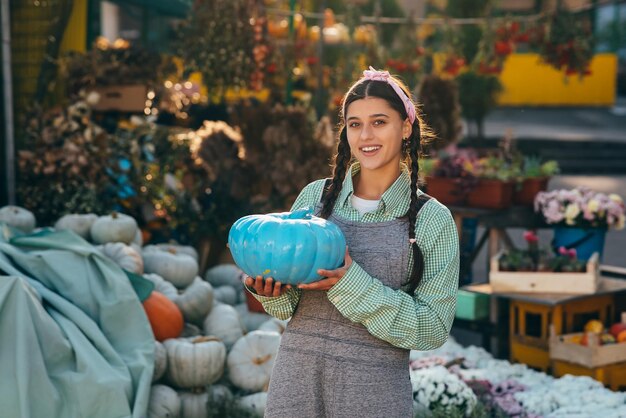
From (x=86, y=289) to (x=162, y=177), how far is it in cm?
278

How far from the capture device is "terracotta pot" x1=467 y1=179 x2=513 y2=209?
715 cm

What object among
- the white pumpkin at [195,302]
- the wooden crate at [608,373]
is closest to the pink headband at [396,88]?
the wooden crate at [608,373]

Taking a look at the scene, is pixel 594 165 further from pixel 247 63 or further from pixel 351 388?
pixel 351 388

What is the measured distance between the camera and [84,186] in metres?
6.83

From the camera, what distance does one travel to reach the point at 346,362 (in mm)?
2689

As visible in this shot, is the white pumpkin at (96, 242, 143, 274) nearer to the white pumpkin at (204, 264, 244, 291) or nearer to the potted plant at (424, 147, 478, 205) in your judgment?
the white pumpkin at (204, 264, 244, 291)

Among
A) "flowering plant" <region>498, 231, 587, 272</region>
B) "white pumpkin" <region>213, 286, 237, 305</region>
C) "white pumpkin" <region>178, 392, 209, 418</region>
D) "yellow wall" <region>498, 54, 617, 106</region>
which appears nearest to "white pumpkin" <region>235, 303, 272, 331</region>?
"white pumpkin" <region>213, 286, 237, 305</region>

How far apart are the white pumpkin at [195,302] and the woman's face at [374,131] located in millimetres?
3165

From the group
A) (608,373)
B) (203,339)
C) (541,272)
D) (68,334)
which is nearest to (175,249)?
(203,339)

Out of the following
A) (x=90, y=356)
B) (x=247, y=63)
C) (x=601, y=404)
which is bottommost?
(x=601, y=404)

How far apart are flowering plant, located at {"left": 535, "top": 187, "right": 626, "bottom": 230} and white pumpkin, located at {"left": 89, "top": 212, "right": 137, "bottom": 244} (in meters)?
2.72

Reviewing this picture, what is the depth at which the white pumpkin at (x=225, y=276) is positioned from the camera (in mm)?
7000

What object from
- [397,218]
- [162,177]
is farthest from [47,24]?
[397,218]

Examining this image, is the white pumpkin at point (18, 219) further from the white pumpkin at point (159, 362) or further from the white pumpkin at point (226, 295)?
the white pumpkin at point (159, 362)
